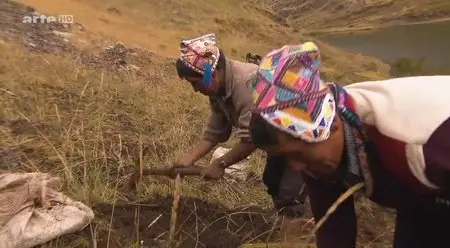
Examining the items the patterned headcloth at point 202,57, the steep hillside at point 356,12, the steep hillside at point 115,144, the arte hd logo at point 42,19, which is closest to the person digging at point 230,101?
the patterned headcloth at point 202,57

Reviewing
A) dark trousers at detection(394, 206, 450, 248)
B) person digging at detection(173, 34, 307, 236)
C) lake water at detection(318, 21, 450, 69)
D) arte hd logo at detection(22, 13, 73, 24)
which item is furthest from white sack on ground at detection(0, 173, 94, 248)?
lake water at detection(318, 21, 450, 69)

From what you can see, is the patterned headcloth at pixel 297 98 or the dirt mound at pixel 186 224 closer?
the patterned headcloth at pixel 297 98

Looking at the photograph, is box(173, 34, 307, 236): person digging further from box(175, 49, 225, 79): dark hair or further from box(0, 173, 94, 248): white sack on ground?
box(0, 173, 94, 248): white sack on ground

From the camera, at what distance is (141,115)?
15.2 ft

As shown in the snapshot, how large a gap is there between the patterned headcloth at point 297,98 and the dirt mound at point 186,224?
1.26 m

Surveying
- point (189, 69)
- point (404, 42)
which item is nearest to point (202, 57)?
point (189, 69)

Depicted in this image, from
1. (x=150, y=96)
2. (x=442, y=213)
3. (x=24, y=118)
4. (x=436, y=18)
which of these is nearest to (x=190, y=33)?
(x=150, y=96)

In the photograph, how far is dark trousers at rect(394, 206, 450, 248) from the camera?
167 cm

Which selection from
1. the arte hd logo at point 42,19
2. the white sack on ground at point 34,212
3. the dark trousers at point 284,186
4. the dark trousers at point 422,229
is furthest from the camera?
the arte hd logo at point 42,19

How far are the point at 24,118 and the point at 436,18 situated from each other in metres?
30.4

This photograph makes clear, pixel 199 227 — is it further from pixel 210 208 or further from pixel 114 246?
pixel 114 246

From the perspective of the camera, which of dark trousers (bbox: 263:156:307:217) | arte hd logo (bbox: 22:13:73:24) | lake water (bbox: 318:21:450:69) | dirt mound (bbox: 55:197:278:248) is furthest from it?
lake water (bbox: 318:21:450:69)

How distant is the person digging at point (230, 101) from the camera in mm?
2637

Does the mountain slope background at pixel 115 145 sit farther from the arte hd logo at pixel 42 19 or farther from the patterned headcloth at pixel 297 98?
the patterned headcloth at pixel 297 98
